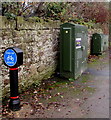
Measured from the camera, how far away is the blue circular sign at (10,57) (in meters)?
3.44

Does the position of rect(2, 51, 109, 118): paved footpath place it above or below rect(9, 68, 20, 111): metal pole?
below

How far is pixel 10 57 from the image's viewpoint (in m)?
3.47

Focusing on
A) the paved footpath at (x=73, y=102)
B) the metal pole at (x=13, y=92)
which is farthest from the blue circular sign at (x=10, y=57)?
the paved footpath at (x=73, y=102)

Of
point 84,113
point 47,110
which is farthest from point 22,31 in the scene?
point 84,113

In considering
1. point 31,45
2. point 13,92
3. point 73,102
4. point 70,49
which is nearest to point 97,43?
point 70,49

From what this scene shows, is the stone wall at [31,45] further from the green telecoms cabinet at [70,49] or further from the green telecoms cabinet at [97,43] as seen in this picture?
the green telecoms cabinet at [97,43]

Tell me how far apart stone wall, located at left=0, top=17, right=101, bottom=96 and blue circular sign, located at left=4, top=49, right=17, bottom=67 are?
1.55 feet

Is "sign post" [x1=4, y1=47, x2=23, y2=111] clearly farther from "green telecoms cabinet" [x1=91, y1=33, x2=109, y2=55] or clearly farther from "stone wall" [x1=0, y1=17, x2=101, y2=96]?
"green telecoms cabinet" [x1=91, y1=33, x2=109, y2=55]

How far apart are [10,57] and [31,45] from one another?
1.52 meters

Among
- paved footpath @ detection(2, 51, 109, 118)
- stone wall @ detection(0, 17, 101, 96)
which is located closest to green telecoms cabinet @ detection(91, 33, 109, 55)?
stone wall @ detection(0, 17, 101, 96)

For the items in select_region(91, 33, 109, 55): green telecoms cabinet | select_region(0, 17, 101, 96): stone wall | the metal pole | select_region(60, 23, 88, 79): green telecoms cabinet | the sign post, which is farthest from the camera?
select_region(91, 33, 109, 55): green telecoms cabinet

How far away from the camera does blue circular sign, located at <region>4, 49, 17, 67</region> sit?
11.3 feet

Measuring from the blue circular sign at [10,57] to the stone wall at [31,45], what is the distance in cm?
47

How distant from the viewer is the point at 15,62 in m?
3.44
